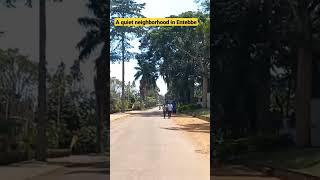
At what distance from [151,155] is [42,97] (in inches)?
128

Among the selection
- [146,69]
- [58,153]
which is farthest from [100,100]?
[146,69]

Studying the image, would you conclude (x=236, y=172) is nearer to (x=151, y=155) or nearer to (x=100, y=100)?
(x=151, y=155)

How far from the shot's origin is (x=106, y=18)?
988 centimetres

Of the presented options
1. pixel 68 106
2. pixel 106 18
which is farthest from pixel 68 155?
pixel 106 18

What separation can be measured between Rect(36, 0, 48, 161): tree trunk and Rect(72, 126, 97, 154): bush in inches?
23.5

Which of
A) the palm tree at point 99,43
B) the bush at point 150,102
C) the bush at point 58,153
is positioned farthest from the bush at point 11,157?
the bush at point 150,102

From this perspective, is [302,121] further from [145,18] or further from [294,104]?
[145,18]

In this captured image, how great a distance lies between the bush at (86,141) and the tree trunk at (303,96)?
432 cm

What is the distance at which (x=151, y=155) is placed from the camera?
12.6 meters

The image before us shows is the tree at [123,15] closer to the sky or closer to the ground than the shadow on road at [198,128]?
closer to the sky

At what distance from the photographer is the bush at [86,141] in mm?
10406

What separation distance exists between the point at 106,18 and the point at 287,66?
4.39 metres

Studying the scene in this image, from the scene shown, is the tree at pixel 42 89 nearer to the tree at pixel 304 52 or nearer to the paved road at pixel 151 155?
the paved road at pixel 151 155

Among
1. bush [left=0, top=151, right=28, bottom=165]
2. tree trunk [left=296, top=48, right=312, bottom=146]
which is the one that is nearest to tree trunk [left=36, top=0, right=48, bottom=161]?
bush [left=0, top=151, right=28, bottom=165]
